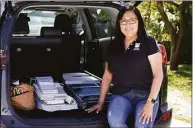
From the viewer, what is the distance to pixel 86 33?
5504mm

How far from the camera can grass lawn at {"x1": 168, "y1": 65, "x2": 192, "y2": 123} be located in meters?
5.69

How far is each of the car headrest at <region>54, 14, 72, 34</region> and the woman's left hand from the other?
8.25ft

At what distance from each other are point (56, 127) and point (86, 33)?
2569mm

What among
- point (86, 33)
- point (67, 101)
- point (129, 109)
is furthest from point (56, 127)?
point (86, 33)

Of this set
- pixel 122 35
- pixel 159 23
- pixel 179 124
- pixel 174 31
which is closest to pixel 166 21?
pixel 174 31

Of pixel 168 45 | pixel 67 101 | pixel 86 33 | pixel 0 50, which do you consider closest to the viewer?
pixel 0 50

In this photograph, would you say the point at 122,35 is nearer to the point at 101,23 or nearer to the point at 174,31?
the point at 101,23

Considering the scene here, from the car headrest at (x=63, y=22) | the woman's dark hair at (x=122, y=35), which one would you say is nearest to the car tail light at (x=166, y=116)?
the woman's dark hair at (x=122, y=35)

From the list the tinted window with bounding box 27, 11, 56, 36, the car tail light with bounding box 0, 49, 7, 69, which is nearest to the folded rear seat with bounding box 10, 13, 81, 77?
the tinted window with bounding box 27, 11, 56, 36

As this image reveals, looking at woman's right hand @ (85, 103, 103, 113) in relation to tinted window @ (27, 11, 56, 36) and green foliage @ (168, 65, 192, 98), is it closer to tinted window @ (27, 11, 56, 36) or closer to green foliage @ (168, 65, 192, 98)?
tinted window @ (27, 11, 56, 36)

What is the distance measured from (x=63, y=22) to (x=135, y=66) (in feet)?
7.86

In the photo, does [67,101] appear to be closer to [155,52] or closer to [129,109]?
[129,109]

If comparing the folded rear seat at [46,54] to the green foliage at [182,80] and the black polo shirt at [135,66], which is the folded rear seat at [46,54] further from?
the green foliage at [182,80]

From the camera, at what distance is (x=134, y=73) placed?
10.7 ft
